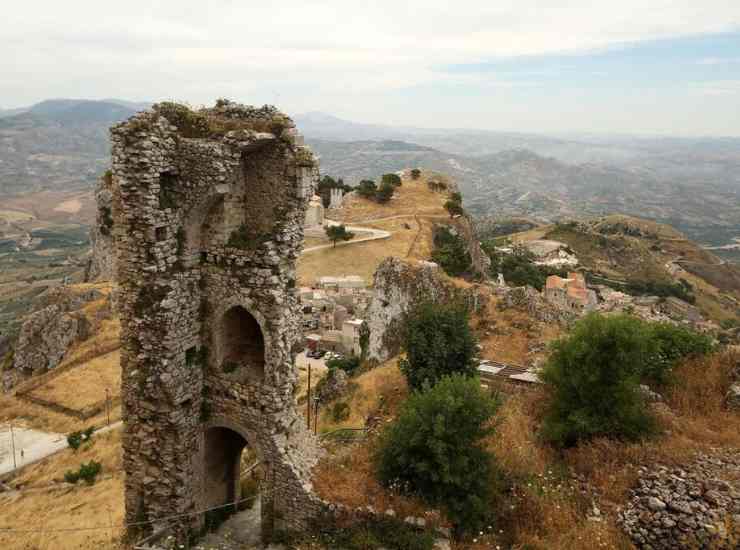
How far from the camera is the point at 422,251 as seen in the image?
174ft

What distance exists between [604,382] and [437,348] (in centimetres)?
596

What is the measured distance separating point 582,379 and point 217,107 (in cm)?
1129

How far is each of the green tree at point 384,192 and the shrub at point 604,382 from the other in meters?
60.3

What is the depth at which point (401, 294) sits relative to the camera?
26984mm

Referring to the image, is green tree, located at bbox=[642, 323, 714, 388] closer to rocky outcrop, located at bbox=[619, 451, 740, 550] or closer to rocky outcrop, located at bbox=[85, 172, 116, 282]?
rocky outcrop, located at bbox=[619, 451, 740, 550]

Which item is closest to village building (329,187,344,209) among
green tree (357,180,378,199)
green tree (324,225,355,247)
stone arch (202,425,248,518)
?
green tree (357,180,378,199)

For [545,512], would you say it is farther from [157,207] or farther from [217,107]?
[217,107]

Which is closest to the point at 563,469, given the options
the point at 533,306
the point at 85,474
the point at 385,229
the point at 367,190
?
A: the point at 533,306

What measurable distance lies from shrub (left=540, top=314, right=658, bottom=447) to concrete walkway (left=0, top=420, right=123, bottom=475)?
2457 centimetres

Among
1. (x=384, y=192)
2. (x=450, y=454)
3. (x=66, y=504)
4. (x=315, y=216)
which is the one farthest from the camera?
(x=384, y=192)

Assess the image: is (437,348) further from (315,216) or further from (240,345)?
(315,216)

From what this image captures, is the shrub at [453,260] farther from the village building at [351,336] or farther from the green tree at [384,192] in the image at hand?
the green tree at [384,192]

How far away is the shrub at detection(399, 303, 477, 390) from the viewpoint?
18.2m

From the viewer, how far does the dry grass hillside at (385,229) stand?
55938mm
